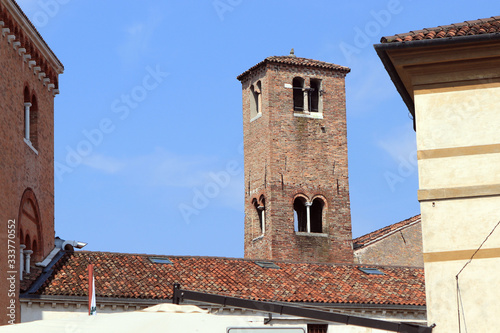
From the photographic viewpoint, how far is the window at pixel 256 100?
3919 centimetres

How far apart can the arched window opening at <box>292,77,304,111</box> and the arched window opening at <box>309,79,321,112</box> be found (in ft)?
1.17

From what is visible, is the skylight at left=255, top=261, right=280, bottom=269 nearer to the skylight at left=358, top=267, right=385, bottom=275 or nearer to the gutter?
the skylight at left=358, top=267, right=385, bottom=275

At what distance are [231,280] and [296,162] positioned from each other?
11511 millimetres

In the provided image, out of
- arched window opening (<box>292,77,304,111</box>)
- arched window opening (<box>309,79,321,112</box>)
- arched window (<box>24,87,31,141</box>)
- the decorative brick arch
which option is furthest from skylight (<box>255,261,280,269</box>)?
arched window opening (<box>309,79,321,112</box>)

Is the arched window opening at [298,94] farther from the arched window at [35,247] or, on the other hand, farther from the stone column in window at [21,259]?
the stone column in window at [21,259]

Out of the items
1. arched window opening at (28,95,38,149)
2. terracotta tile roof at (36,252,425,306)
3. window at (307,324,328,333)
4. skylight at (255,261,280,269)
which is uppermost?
arched window opening at (28,95,38,149)

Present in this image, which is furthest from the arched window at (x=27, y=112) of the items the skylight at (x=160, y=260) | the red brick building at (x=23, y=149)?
the skylight at (x=160, y=260)

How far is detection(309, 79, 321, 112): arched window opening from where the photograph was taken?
39344 mm

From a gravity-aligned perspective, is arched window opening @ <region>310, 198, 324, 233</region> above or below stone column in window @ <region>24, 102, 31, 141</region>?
Result: below

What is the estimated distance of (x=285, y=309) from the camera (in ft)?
41.4

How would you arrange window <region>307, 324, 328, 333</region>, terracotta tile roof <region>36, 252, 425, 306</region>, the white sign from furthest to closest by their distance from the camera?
window <region>307, 324, 328, 333</region>
terracotta tile roof <region>36, 252, 425, 306</region>
the white sign

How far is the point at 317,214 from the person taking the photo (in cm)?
3859

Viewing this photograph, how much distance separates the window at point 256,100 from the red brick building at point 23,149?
39.9 feet

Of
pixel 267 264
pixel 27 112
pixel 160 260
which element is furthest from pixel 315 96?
pixel 27 112
